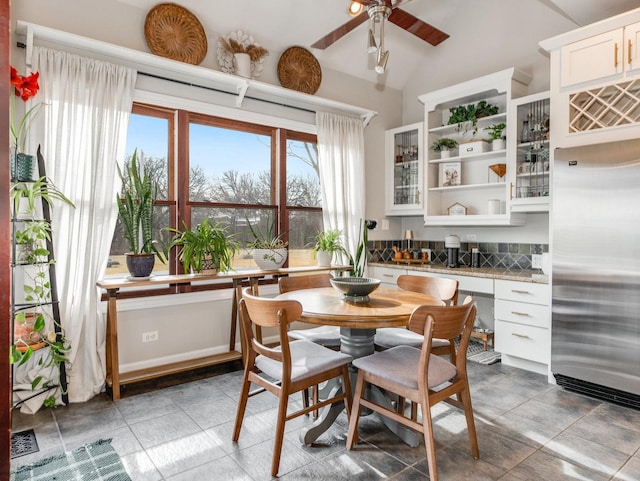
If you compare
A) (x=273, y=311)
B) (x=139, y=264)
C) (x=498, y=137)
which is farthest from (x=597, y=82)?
(x=139, y=264)

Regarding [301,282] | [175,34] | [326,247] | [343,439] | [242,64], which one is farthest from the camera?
[326,247]

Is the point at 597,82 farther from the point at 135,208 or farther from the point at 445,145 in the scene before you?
the point at 135,208

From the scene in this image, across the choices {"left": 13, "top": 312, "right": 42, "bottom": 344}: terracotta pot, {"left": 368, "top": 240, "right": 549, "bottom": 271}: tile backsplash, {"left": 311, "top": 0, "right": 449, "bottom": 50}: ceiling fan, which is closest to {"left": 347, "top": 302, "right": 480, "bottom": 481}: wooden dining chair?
{"left": 311, "top": 0, "right": 449, "bottom": 50}: ceiling fan

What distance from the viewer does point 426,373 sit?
1.88 meters

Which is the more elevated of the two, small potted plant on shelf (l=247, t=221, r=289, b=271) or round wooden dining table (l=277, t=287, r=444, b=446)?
small potted plant on shelf (l=247, t=221, r=289, b=271)

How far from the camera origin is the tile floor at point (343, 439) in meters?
2.03

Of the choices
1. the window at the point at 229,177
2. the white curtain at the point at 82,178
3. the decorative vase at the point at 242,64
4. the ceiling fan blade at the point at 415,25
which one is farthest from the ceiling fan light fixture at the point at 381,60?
the white curtain at the point at 82,178

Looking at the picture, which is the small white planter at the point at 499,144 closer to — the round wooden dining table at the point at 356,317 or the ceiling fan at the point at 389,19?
the ceiling fan at the point at 389,19

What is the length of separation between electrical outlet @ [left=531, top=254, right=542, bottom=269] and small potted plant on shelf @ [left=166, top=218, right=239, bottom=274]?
9.24 feet

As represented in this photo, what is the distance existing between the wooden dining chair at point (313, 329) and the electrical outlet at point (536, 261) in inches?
80.5

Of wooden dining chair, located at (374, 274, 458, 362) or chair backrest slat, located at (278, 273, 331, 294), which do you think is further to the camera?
chair backrest slat, located at (278, 273, 331, 294)

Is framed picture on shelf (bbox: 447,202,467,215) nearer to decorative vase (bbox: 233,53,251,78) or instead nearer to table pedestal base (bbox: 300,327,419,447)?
table pedestal base (bbox: 300,327,419,447)

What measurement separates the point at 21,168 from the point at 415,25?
2.78 metres

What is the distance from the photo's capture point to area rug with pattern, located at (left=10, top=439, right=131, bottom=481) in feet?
6.47
